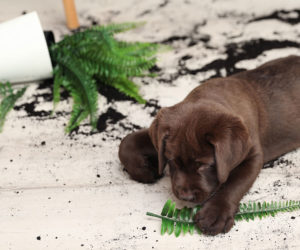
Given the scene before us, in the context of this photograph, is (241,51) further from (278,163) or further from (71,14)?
(71,14)

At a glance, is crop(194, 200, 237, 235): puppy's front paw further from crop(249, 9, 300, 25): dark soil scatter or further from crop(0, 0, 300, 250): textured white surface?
crop(249, 9, 300, 25): dark soil scatter

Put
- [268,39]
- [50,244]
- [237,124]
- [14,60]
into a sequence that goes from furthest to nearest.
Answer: [268,39] < [14,60] < [50,244] < [237,124]

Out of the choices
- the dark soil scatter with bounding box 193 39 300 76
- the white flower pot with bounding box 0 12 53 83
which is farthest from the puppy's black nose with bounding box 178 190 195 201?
the white flower pot with bounding box 0 12 53 83

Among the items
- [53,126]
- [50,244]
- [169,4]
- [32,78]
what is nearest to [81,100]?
[53,126]

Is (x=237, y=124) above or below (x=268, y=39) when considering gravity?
above

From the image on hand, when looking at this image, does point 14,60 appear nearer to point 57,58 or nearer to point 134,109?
point 57,58

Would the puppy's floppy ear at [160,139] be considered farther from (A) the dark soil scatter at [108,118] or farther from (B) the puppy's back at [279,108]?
(A) the dark soil scatter at [108,118]
